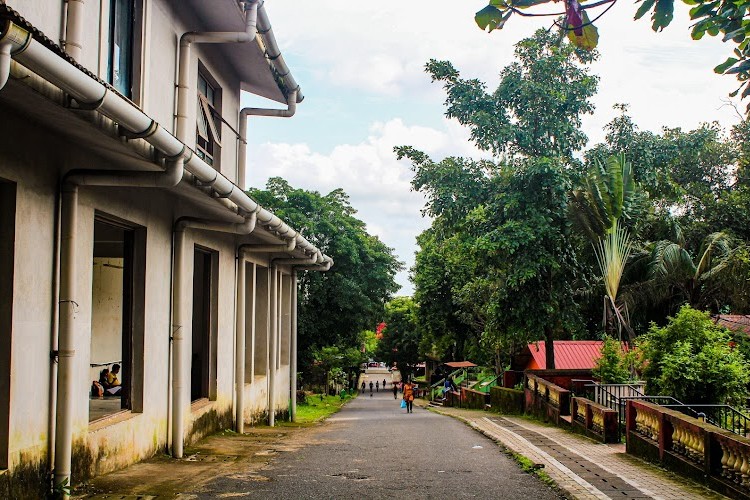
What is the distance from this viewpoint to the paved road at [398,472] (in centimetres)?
790

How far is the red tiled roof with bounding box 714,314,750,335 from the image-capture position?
22.6 m

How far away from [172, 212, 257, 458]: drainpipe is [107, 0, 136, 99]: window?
196 cm

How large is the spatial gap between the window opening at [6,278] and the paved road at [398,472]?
99.4 inches

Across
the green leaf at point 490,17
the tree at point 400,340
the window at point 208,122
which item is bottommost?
the tree at point 400,340

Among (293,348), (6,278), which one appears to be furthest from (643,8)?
(293,348)

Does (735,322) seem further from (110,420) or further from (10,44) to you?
(10,44)

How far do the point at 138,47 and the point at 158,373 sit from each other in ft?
13.3

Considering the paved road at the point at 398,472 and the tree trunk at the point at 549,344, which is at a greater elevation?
the tree trunk at the point at 549,344

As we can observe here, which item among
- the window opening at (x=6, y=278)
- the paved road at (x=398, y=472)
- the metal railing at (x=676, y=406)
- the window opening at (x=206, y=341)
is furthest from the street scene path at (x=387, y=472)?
the metal railing at (x=676, y=406)

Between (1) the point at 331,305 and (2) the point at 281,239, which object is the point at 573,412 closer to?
(2) the point at 281,239

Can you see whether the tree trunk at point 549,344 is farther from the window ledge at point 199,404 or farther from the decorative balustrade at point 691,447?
the window ledge at point 199,404

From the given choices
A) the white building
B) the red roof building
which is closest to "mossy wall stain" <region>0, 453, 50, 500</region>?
the white building

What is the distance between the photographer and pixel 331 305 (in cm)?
3491

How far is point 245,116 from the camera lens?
1538 cm
